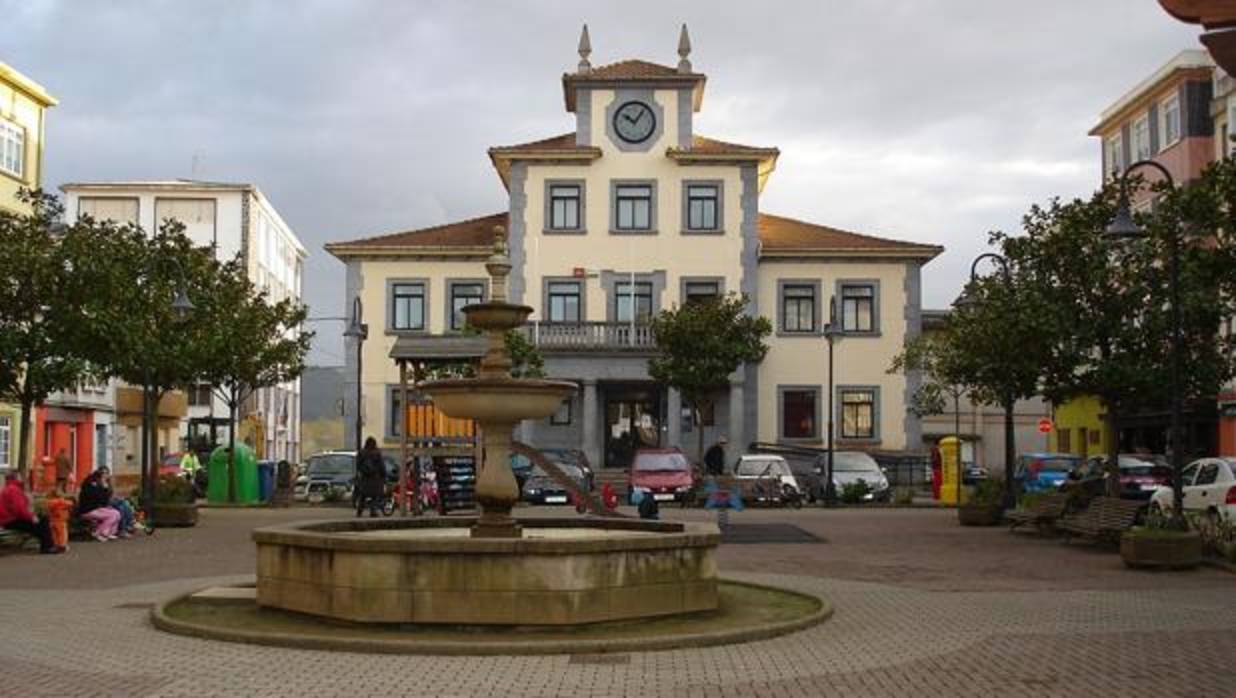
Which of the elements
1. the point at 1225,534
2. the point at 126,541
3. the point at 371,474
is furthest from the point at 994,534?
the point at 126,541

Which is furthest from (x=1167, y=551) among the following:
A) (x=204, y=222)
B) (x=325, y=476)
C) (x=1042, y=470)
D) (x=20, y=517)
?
(x=204, y=222)

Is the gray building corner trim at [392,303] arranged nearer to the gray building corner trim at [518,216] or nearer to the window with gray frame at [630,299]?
the gray building corner trim at [518,216]

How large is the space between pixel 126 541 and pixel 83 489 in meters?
1.17

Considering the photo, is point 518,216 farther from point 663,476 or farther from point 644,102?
point 663,476

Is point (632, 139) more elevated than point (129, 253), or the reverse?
point (632, 139)

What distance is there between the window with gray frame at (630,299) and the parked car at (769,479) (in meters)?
12.1

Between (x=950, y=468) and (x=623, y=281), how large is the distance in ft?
45.2

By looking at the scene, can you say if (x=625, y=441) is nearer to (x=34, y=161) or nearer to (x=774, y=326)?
(x=774, y=326)

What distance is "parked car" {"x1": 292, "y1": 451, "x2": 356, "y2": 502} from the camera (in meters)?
39.9

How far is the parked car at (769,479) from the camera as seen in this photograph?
3759 cm

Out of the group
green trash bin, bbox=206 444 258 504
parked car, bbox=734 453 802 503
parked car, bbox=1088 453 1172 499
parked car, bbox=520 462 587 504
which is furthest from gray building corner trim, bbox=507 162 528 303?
parked car, bbox=1088 453 1172 499

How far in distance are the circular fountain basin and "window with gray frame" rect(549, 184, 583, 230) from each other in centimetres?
3783

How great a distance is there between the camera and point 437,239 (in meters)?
52.3

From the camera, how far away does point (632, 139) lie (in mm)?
50344
